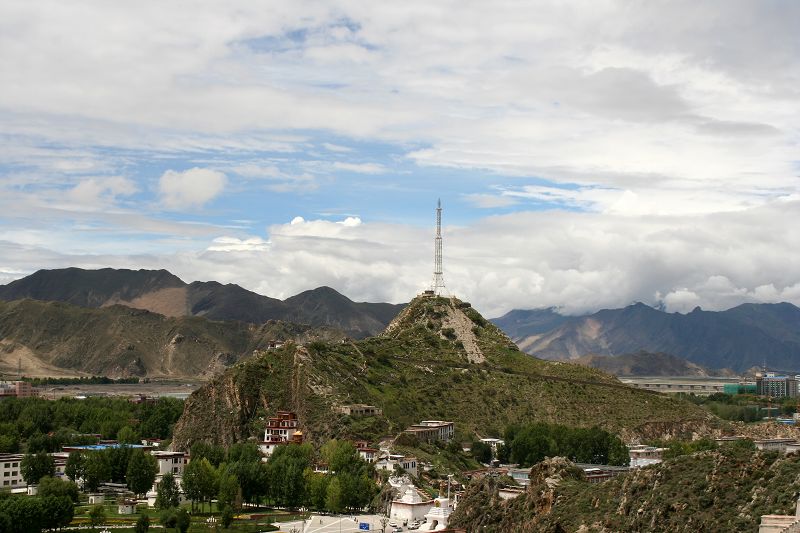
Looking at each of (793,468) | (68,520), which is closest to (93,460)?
(68,520)

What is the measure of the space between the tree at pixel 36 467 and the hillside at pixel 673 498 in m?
65.1

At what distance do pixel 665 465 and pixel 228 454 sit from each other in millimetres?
74526

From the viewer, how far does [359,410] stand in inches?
6211

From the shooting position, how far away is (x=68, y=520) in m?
102

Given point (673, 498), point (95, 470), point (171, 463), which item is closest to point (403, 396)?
point (171, 463)

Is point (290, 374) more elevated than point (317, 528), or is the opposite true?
point (290, 374)

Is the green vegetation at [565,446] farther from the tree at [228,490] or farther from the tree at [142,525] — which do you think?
the tree at [142,525]

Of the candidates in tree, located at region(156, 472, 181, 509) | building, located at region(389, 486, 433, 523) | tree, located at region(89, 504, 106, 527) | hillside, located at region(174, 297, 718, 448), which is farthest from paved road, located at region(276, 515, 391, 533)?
hillside, located at region(174, 297, 718, 448)

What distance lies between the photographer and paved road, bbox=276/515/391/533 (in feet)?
340

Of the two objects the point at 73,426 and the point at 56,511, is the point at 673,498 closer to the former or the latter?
the point at 56,511

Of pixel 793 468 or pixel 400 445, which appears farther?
pixel 400 445

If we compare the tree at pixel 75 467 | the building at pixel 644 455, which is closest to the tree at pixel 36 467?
the tree at pixel 75 467

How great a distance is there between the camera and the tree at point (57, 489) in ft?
368

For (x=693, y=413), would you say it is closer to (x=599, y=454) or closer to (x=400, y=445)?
(x=599, y=454)
